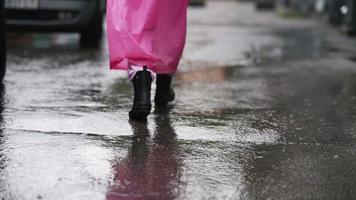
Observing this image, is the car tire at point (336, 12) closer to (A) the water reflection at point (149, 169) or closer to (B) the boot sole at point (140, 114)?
(B) the boot sole at point (140, 114)

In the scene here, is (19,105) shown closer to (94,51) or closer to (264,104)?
(264,104)

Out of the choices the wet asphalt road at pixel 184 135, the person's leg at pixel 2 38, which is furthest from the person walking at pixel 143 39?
the person's leg at pixel 2 38

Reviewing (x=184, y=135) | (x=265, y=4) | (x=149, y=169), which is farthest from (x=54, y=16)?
(x=265, y=4)

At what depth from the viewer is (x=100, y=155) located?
3049 millimetres

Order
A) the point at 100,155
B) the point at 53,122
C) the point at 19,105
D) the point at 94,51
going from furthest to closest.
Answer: the point at 94,51 < the point at 19,105 < the point at 53,122 < the point at 100,155

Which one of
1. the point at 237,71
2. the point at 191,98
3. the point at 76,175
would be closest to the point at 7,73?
the point at 191,98

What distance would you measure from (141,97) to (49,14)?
160 inches

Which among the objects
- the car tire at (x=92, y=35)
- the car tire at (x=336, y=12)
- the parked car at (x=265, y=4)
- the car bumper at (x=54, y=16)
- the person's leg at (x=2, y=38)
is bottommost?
the parked car at (x=265, y=4)

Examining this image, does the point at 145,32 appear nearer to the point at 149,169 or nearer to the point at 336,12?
the point at 149,169

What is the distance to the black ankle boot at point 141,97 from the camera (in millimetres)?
3812

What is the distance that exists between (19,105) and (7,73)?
4.85ft

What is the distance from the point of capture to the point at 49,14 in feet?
24.9

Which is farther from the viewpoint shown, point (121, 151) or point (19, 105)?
point (19, 105)

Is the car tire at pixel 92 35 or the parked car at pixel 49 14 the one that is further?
the car tire at pixel 92 35
